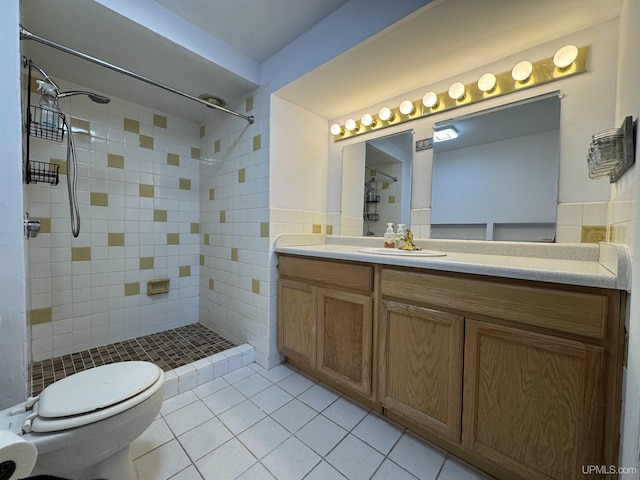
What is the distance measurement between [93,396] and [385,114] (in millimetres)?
2022

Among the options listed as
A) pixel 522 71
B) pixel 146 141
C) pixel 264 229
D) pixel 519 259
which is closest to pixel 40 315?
pixel 146 141

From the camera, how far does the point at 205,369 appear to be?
1.55 metres

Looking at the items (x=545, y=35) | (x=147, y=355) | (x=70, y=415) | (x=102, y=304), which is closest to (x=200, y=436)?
(x=70, y=415)

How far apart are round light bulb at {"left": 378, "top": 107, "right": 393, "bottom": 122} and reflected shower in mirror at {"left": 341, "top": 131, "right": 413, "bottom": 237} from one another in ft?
0.39

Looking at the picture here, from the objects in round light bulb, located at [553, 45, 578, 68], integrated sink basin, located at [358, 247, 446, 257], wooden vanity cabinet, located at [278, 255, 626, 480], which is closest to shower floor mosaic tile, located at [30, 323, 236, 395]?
wooden vanity cabinet, located at [278, 255, 626, 480]

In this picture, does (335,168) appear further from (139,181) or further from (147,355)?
(147,355)

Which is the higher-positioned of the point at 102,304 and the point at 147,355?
the point at 102,304

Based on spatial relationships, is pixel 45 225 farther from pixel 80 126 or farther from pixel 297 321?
pixel 297 321

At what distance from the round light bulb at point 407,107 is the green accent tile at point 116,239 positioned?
91.1 inches

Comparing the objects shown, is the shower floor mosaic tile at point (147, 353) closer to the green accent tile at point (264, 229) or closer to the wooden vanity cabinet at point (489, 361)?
the green accent tile at point (264, 229)

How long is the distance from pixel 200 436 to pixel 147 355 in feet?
3.01

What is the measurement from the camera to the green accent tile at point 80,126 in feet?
5.78

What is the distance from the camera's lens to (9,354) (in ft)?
2.82

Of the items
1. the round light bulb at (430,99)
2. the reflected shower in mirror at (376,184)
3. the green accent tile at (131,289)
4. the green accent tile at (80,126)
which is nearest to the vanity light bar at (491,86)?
the round light bulb at (430,99)
